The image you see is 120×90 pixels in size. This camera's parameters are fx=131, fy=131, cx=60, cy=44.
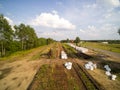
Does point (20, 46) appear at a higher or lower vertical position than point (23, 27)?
lower

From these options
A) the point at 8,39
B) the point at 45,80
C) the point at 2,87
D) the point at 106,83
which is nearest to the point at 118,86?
the point at 106,83

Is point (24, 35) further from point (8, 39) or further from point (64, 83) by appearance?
point (64, 83)

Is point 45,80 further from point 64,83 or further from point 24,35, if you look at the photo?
point 24,35

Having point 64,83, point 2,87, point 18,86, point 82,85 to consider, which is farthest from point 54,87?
point 2,87

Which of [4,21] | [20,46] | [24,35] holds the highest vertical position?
[4,21]

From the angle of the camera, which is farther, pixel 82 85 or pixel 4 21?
pixel 4 21

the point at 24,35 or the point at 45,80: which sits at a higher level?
the point at 24,35

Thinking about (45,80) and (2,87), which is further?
(45,80)

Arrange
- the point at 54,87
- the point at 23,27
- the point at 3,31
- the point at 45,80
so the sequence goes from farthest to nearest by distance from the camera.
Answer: the point at 23,27 → the point at 3,31 → the point at 45,80 → the point at 54,87

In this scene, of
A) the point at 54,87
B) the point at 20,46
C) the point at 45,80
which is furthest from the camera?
the point at 20,46
